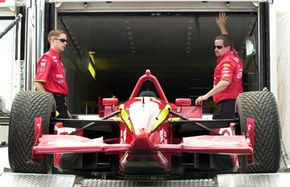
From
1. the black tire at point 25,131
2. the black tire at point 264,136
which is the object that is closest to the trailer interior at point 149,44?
the black tire at point 264,136

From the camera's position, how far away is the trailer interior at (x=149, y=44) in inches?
271

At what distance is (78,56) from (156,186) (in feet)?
23.8

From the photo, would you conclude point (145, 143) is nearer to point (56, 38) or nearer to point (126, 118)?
point (126, 118)

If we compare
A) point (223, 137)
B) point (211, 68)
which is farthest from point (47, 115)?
point (211, 68)

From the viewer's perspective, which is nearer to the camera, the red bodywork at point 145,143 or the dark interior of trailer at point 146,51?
the red bodywork at point 145,143

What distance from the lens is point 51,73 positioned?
6.38 m

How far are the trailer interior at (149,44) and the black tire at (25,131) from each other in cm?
255

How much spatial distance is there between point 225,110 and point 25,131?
2662 millimetres

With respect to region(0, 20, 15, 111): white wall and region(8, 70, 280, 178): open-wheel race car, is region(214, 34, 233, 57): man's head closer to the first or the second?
region(8, 70, 280, 178): open-wheel race car

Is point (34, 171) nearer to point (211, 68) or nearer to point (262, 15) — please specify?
point (262, 15)

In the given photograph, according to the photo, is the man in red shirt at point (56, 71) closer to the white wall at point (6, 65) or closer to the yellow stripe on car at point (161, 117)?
the white wall at point (6, 65)

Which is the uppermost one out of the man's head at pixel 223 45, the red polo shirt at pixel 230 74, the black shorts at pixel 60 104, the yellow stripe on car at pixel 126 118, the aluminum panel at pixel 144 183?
the man's head at pixel 223 45

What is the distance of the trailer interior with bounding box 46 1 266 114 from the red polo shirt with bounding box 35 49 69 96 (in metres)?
0.62

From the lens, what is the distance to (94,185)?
4.19 m
